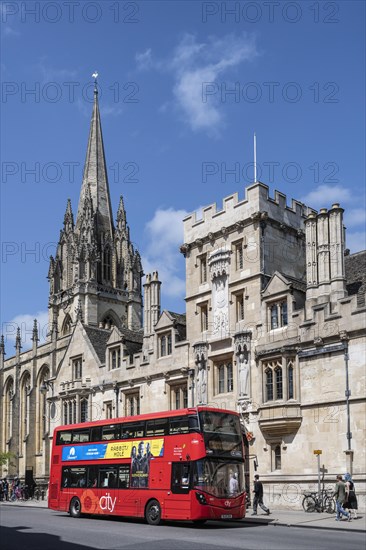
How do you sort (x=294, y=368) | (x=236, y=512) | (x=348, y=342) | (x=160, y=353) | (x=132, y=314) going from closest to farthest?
(x=236, y=512) → (x=348, y=342) → (x=294, y=368) → (x=160, y=353) → (x=132, y=314)

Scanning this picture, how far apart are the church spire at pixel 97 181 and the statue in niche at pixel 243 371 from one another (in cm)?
6492

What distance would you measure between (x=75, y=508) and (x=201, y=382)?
904 cm

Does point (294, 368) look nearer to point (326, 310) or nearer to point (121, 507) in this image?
point (326, 310)

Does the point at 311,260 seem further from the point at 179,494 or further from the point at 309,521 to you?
the point at 179,494

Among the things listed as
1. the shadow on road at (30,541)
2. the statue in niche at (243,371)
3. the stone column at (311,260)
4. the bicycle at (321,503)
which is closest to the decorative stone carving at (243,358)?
the statue in niche at (243,371)

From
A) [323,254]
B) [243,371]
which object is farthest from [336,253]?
[243,371]

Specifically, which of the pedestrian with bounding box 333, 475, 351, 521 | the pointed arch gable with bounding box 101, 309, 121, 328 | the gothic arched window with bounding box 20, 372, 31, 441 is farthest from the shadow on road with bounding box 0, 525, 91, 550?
the pointed arch gable with bounding box 101, 309, 121, 328

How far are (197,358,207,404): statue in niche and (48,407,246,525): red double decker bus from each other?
7.60m

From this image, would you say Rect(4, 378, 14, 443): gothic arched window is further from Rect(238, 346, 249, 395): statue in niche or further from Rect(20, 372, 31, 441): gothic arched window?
Rect(238, 346, 249, 395): statue in niche

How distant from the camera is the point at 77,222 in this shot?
9831 centimetres

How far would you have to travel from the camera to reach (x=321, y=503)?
1125 inches

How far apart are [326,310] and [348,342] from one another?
67.5 inches

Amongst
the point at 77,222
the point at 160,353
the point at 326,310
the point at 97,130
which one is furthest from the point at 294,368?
the point at 97,130

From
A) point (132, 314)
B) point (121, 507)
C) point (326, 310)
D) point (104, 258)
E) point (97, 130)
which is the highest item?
point (97, 130)
